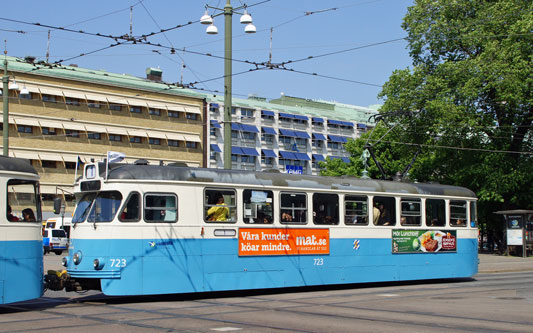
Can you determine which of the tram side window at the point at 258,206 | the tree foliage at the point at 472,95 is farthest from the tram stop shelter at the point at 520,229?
the tram side window at the point at 258,206

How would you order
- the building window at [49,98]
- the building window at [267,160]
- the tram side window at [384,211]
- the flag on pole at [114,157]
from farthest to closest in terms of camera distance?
the building window at [267,160], the building window at [49,98], the tram side window at [384,211], the flag on pole at [114,157]

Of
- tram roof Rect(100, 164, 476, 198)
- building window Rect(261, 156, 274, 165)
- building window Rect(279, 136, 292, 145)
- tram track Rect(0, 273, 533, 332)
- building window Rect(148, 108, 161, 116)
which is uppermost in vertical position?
building window Rect(148, 108, 161, 116)

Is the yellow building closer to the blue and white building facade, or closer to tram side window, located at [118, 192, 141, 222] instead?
the blue and white building facade

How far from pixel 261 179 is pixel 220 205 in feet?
4.23

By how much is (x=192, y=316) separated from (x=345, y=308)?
3.25 meters

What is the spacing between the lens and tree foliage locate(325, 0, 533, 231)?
37969mm

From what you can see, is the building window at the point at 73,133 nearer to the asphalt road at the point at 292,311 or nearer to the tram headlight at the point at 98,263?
the asphalt road at the point at 292,311

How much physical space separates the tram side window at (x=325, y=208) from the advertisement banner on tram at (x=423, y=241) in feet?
7.22

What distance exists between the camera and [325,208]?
59.8ft

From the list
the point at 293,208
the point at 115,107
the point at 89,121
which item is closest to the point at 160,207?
the point at 293,208

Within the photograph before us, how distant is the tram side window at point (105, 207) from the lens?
15133 millimetres

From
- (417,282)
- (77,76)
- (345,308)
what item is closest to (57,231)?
(77,76)

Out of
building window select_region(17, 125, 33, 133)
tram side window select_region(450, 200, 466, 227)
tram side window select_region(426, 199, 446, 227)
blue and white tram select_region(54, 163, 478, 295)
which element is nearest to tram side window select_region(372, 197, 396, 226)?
blue and white tram select_region(54, 163, 478, 295)

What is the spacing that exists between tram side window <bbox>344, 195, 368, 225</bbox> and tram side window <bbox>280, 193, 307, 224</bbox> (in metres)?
1.44
